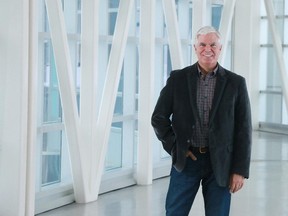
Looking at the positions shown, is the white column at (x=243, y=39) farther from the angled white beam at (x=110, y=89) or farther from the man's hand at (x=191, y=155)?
the man's hand at (x=191, y=155)

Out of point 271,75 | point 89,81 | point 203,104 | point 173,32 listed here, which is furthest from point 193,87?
point 271,75

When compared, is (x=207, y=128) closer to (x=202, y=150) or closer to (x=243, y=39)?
(x=202, y=150)

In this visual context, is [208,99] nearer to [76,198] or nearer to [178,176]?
[178,176]

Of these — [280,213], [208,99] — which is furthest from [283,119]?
[208,99]

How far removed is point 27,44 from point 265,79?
16157mm

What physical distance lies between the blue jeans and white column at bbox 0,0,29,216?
117 inches

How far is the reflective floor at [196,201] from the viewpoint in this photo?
949cm

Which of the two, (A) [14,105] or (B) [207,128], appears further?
(A) [14,105]

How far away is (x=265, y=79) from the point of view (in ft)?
75.2

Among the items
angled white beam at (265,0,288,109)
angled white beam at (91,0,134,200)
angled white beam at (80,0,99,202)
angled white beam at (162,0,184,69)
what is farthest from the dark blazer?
angled white beam at (265,0,288,109)

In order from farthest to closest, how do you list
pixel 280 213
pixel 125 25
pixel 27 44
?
pixel 125 25 → pixel 280 213 → pixel 27 44

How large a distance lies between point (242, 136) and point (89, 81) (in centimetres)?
485

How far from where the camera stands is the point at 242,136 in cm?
564

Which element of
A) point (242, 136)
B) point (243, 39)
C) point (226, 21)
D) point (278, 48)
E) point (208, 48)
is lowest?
point (242, 136)
